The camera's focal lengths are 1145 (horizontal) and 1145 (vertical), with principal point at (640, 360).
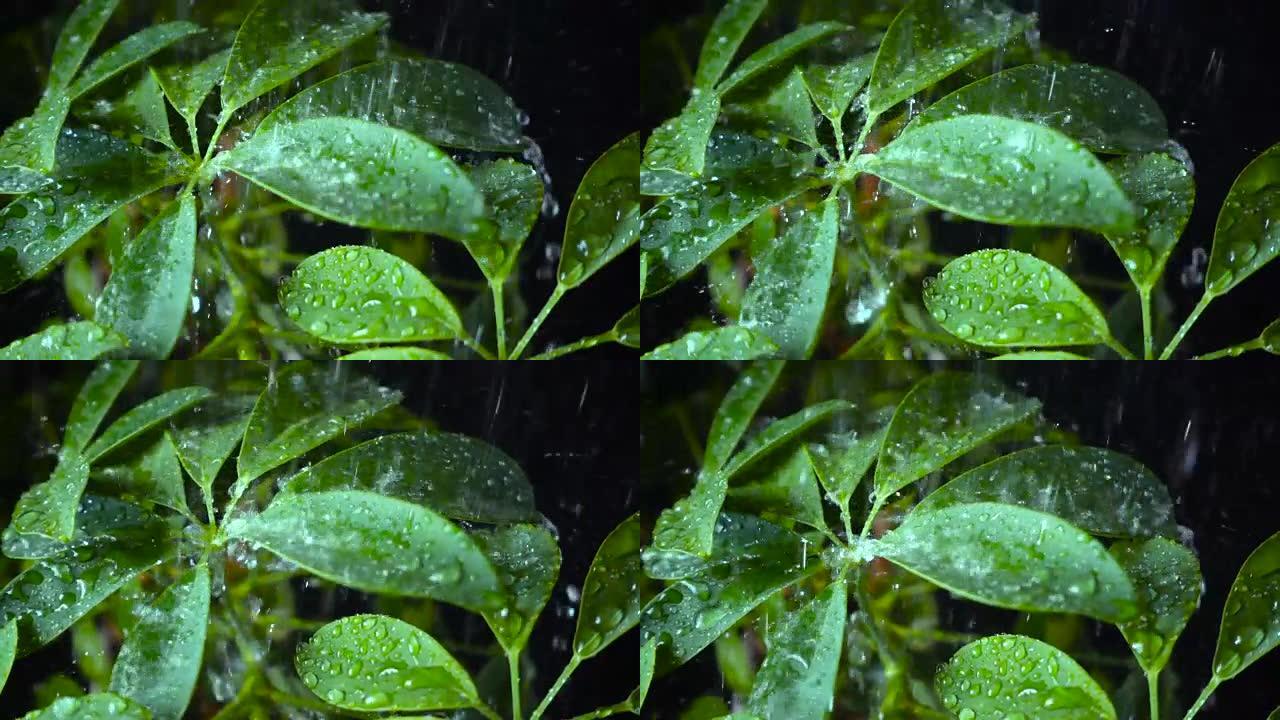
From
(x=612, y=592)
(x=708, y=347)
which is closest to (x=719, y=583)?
(x=612, y=592)

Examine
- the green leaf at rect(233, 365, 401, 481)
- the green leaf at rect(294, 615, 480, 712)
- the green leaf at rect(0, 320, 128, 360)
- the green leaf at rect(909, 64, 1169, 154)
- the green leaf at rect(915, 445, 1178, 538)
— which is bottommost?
the green leaf at rect(294, 615, 480, 712)

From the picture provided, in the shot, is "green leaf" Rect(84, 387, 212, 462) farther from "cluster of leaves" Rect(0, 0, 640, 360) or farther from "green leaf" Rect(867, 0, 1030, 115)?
"green leaf" Rect(867, 0, 1030, 115)

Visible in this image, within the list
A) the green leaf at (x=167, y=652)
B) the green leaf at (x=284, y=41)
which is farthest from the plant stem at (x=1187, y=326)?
the green leaf at (x=167, y=652)

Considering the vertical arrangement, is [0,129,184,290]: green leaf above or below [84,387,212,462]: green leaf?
above

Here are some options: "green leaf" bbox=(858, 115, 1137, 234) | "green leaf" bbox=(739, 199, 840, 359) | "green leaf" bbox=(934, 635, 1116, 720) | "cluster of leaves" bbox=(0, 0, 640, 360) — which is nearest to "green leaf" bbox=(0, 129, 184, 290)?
"cluster of leaves" bbox=(0, 0, 640, 360)

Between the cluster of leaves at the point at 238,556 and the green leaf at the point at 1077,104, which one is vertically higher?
the green leaf at the point at 1077,104

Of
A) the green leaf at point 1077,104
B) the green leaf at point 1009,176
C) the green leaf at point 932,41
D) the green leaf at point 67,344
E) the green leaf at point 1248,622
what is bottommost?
the green leaf at point 1248,622

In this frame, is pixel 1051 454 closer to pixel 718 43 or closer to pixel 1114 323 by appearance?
pixel 1114 323

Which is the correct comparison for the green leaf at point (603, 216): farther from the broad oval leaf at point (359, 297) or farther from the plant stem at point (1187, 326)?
the plant stem at point (1187, 326)
